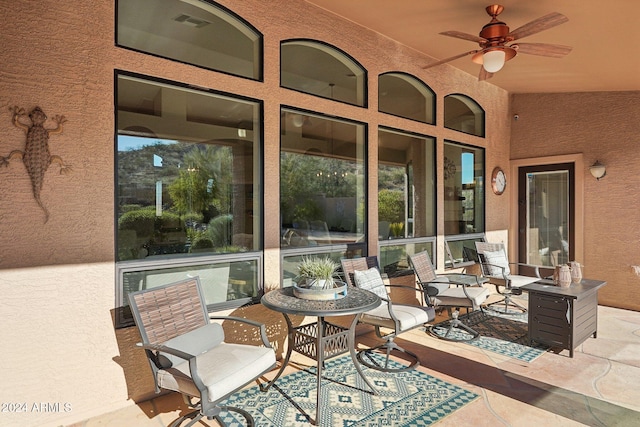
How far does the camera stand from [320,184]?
549cm

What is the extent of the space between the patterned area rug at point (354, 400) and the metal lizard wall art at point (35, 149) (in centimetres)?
202

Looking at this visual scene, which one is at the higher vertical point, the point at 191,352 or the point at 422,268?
the point at 422,268

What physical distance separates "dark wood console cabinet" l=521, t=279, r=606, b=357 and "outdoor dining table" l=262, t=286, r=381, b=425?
204 cm

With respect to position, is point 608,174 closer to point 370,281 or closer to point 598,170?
point 598,170

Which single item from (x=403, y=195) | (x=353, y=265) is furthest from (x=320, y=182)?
(x=353, y=265)

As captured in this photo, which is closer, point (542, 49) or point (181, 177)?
point (542, 49)

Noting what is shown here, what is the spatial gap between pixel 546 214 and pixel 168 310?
633cm

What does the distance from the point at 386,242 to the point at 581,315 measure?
2.14 meters

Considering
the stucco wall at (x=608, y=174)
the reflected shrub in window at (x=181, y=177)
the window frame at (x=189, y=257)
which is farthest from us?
the stucco wall at (x=608, y=174)

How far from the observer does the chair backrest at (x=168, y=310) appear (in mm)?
2568

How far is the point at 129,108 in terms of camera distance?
3332 millimetres

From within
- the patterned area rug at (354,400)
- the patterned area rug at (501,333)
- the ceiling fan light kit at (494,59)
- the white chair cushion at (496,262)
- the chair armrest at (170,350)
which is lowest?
the patterned area rug at (354,400)

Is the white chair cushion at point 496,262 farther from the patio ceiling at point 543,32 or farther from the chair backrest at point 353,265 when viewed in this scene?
the patio ceiling at point 543,32

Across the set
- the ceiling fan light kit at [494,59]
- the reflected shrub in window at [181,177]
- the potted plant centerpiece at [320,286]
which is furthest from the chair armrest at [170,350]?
the ceiling fan light kit at [494,59]
